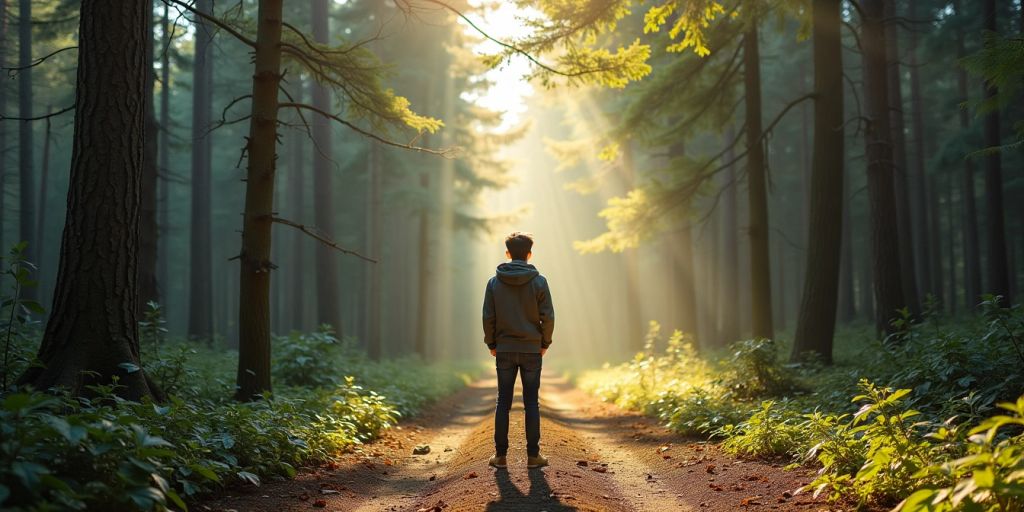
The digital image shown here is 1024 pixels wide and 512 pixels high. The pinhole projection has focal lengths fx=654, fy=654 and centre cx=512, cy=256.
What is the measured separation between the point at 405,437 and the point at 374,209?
14.5m

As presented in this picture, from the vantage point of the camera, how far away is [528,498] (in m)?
5.16

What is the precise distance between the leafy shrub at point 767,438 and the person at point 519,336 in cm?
219

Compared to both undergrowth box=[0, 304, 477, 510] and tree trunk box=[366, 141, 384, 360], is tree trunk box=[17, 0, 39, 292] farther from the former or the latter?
undergrowth box=[0, 304, 477, 510]

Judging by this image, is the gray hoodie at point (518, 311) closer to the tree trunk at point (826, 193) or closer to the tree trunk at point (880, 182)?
the tree trunk at point (826, 193)

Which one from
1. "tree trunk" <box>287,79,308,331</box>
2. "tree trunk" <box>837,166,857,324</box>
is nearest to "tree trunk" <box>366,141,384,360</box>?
"tree trunk" <box>287,79,308,331</box>

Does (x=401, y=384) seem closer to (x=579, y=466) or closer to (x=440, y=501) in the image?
(x=579, y=466)

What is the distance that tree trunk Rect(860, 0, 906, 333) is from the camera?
12.3 metres

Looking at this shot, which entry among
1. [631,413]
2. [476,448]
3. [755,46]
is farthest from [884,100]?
[476,448]

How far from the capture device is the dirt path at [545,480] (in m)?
5.23

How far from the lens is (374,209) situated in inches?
909

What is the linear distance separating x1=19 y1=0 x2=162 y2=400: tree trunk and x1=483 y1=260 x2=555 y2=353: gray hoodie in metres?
3.40

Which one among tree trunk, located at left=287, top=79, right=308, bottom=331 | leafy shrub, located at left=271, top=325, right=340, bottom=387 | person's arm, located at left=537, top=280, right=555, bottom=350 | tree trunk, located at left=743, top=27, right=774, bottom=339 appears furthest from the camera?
tree trunk, located at left=287, top=79, right=308, bottom=331

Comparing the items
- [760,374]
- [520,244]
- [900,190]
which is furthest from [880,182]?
[520,244]

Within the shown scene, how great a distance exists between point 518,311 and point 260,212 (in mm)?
3841
